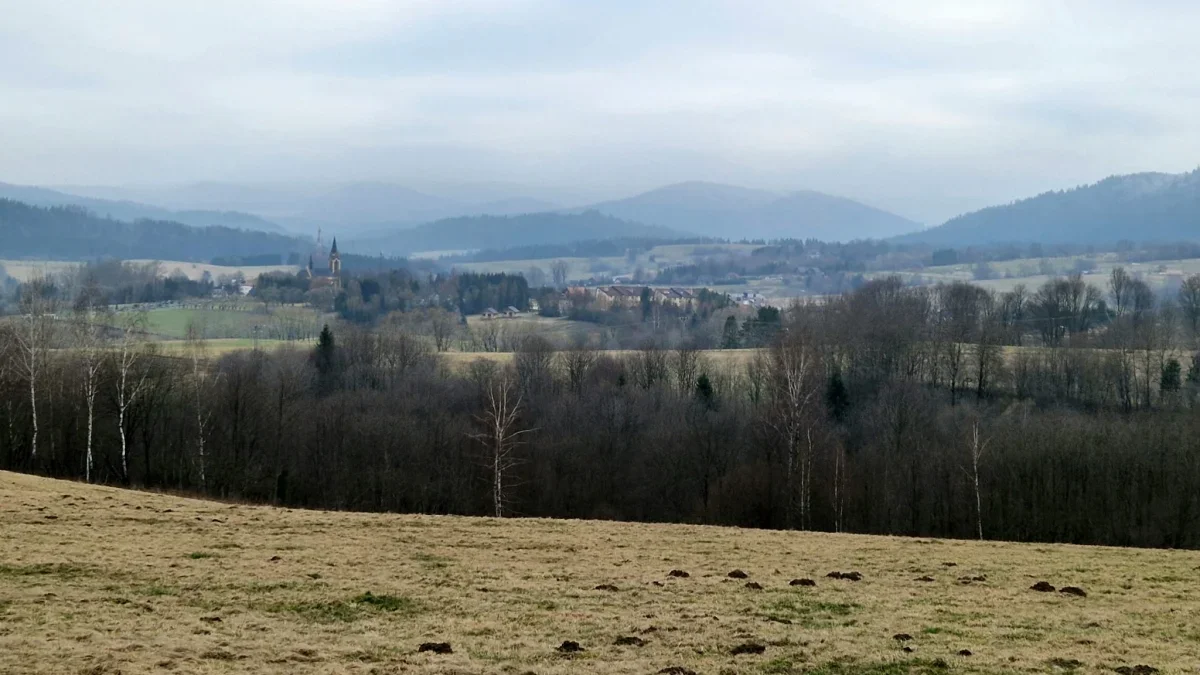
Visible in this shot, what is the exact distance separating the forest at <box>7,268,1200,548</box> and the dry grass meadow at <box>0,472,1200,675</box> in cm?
2150

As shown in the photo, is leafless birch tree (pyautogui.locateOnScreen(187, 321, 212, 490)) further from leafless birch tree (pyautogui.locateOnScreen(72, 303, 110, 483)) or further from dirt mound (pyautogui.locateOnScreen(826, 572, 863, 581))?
dirt mound (pyautogui.locateOnScreen(826, 572, 863, 581))

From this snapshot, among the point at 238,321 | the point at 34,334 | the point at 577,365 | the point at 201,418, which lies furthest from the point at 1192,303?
the point at 238,321

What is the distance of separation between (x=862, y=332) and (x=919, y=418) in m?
33.9

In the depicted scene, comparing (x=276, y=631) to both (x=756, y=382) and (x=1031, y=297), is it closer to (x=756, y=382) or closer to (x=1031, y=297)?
(x=756, y=382)

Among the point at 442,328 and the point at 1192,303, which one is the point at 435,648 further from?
the point at 1192,303

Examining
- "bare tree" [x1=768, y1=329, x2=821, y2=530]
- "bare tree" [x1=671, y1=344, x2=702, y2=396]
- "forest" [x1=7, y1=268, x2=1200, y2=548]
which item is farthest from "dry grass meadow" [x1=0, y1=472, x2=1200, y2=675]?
"bare tree" [x1=671, y1=344, x2=702, y2=396]

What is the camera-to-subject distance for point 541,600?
2045 cm

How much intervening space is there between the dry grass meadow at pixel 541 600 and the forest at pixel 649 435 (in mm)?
21504

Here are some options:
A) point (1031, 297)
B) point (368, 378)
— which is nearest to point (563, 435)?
point (368, 378)

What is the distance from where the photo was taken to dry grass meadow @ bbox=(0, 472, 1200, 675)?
1557 centimetres

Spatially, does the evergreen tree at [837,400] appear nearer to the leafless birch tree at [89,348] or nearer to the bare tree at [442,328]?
the leafless birch tree at [89,348]

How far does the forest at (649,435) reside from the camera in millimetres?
59594

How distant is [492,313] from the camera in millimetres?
196250

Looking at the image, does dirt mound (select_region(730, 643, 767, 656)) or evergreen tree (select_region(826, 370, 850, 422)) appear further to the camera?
evergreen tree (select_region(826, 370, 850, 422))
